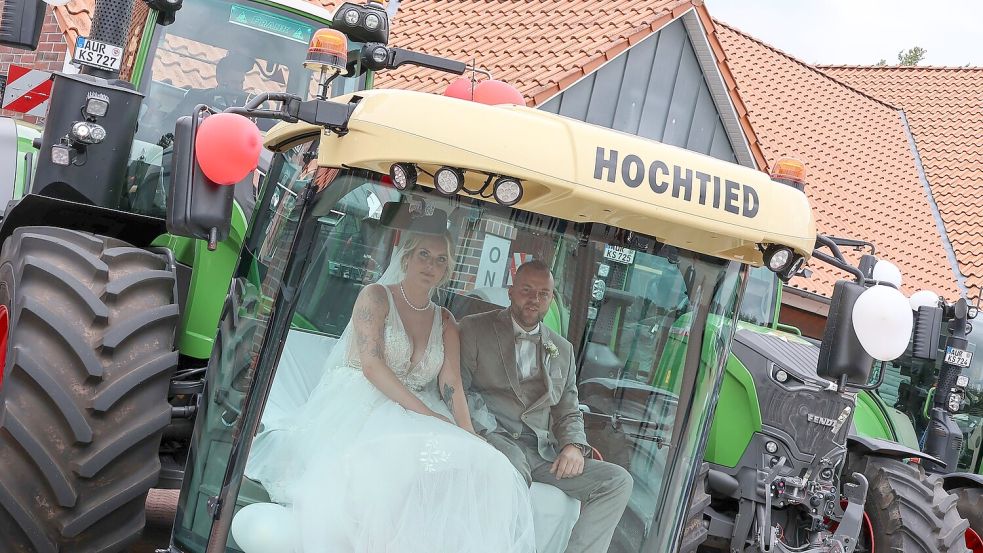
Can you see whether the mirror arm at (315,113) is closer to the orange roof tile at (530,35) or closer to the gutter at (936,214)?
the orange roof tile at (530,35)

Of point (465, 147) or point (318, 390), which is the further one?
point (318, 390)

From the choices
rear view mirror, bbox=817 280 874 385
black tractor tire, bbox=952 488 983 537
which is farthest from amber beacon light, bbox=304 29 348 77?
black tractor tire, bbox=952 488 983 537

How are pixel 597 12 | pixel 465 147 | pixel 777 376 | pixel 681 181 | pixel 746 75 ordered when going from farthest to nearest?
pixel 746 75
pixel 597 12
pixel 777 376
pixel 681 181
pixel 465 147

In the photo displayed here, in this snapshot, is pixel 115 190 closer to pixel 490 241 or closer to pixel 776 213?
pixel 490 241

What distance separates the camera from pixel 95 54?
512cm

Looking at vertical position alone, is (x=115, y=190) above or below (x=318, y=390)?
above

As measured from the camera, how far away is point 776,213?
3740 millimetres

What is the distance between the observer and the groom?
3.66m

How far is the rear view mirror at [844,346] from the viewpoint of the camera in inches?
155

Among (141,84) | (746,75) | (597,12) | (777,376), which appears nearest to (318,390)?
(141,84)

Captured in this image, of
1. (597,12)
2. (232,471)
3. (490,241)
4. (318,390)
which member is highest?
(597,12)

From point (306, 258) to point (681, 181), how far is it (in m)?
1.21

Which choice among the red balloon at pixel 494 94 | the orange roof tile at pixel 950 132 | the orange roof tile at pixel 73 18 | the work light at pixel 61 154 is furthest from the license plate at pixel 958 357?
the orange roof tile at pixel 950 132

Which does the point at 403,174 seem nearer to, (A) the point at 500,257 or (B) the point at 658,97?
(A) the point at 500,257
